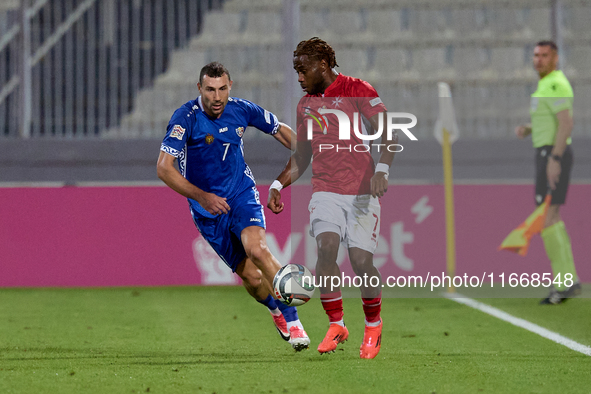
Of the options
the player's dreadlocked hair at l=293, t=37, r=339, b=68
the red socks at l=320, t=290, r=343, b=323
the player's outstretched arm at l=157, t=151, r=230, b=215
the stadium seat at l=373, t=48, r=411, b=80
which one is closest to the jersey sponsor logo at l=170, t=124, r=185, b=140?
the player's outstretched arm at l=157, t=151, r=230, b=215

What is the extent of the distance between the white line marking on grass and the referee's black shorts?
42.2 inches

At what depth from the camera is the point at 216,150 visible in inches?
200

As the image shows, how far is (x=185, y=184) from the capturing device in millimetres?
4707

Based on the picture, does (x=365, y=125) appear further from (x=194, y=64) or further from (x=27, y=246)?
(x=194, y=64)

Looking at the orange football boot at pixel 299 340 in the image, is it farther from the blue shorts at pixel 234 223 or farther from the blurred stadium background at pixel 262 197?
the blue shorts at pixel 234 223

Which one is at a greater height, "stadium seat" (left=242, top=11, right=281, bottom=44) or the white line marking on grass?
"stadium seat" (left=242, top=11, right=281, bottom=44)

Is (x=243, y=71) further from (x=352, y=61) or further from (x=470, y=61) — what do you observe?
(x=470, y=61)

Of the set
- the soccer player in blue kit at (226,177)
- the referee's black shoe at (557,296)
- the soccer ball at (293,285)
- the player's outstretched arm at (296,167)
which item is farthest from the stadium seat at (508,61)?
the soccer ball at (293,285)

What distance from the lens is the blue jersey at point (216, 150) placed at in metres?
5.01

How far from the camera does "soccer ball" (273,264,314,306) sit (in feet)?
15.0

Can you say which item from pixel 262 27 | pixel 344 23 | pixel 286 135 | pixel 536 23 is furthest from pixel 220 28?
pixel 286 135

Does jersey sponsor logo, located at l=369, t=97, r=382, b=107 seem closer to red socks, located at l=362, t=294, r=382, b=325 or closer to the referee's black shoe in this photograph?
red socks, located at l=362, t=294, r=382, b=325

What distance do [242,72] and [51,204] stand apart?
10.1 feet

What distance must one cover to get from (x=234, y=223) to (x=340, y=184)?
2.48 ft
